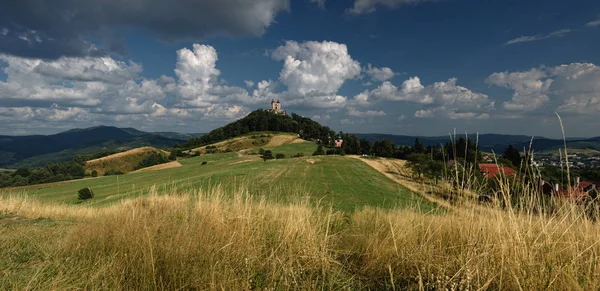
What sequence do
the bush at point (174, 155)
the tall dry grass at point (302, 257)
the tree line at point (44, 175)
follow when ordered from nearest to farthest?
the tall dry grass at point (302, 257), the tree line at point (44, 175), the bush at point (174, 155)

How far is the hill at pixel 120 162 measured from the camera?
296 ft

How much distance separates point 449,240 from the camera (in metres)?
3.38

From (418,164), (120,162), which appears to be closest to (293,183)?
(418,164)

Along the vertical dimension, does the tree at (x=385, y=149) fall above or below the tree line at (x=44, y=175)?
above

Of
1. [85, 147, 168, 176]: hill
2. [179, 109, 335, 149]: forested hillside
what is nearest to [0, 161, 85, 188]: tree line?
[85, 147, 168, 176]: hill

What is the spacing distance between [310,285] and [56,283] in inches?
82.0

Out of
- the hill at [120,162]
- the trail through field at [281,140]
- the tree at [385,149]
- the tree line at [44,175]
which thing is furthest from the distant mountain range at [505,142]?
the hill at [120,162]

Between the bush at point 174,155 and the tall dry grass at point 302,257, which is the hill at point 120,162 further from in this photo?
the tall dry grass at point 302,257

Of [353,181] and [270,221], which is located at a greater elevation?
[270,221]

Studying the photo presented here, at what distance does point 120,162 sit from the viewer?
95750 mm

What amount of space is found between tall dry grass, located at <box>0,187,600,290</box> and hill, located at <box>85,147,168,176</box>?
333ft

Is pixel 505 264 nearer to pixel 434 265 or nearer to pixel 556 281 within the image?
pixel 556 281

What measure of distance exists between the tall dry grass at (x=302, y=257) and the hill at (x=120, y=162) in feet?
333

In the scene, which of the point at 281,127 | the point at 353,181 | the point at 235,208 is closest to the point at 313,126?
the point at 281,127
